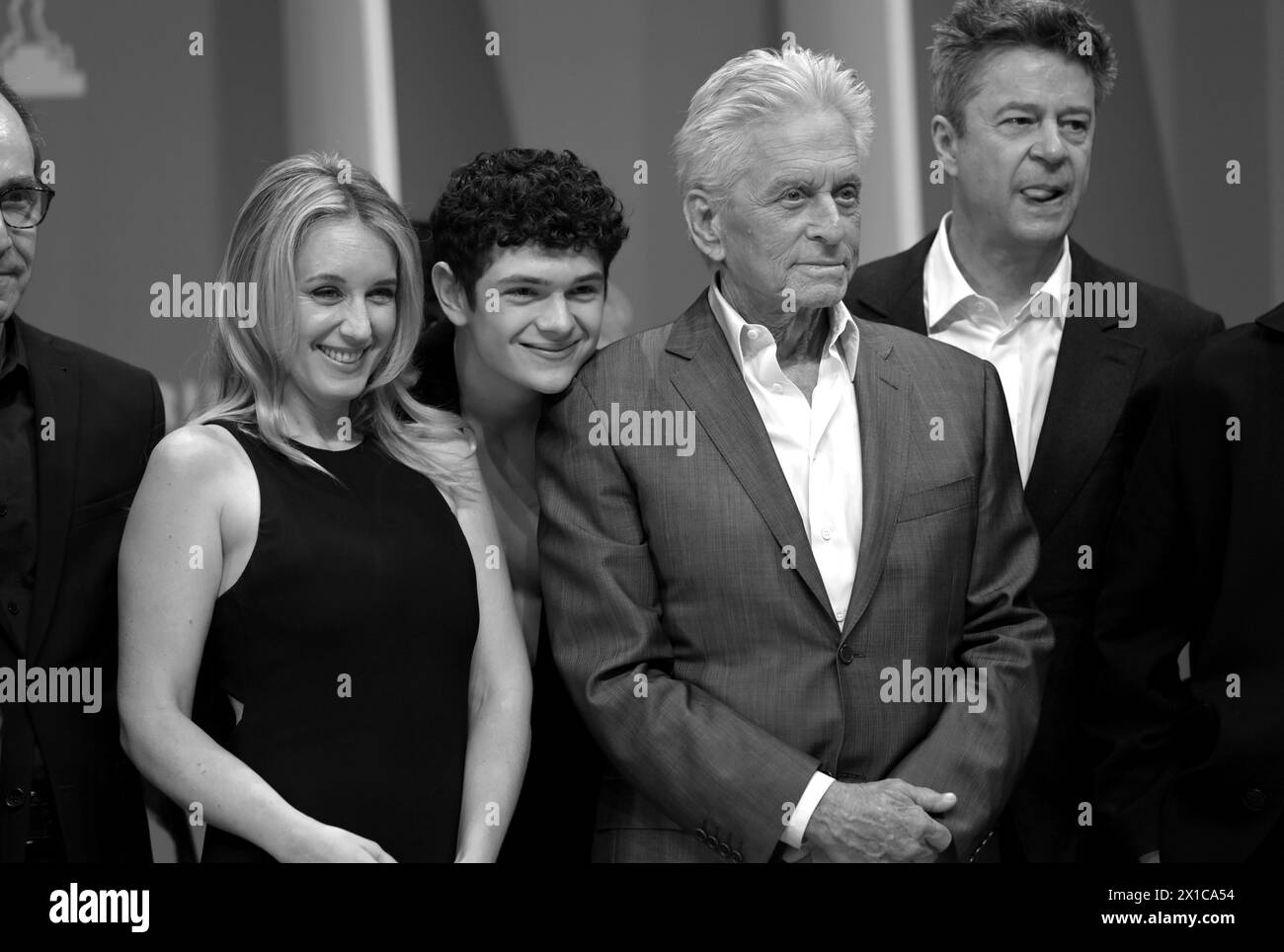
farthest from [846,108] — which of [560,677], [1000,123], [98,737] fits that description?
[98,737]

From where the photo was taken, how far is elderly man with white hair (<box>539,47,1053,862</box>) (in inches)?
97.3

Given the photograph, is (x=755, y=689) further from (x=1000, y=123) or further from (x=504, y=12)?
(x=504, y=12)

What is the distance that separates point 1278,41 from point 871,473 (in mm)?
1910

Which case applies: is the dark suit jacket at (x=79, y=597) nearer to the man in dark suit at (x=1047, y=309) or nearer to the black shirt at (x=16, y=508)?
the black shirt at (x=16, y=508)

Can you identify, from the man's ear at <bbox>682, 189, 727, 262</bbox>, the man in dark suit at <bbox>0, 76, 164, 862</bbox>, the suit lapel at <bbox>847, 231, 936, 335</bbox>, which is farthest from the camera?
the suit lapel at <bbox>847, 231, 936, 335</bbox>

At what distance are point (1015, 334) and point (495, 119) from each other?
1417mm

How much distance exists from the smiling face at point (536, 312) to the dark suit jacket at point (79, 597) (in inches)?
24.9

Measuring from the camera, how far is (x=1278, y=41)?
3.76 m

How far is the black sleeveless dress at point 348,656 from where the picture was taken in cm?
247

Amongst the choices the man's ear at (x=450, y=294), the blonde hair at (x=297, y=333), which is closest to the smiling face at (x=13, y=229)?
the blonde hair at (x=297, y=333)

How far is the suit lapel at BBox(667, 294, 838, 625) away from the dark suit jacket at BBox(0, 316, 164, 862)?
0.93 metres

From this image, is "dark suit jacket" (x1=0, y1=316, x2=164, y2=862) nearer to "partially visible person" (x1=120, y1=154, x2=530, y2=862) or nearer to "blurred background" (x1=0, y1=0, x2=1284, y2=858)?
"partially visible person" (x1=120, y1=154, x2=530, y2=862)

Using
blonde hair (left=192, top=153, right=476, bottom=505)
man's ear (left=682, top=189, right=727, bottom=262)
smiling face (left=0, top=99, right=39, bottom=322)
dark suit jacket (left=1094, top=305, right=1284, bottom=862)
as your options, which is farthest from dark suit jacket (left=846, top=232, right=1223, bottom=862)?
smiling face (left=0, top=99, right=39, bottom=322)

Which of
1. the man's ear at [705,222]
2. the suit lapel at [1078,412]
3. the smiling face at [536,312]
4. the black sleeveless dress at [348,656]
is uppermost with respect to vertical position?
the man's ear at [705,222]
